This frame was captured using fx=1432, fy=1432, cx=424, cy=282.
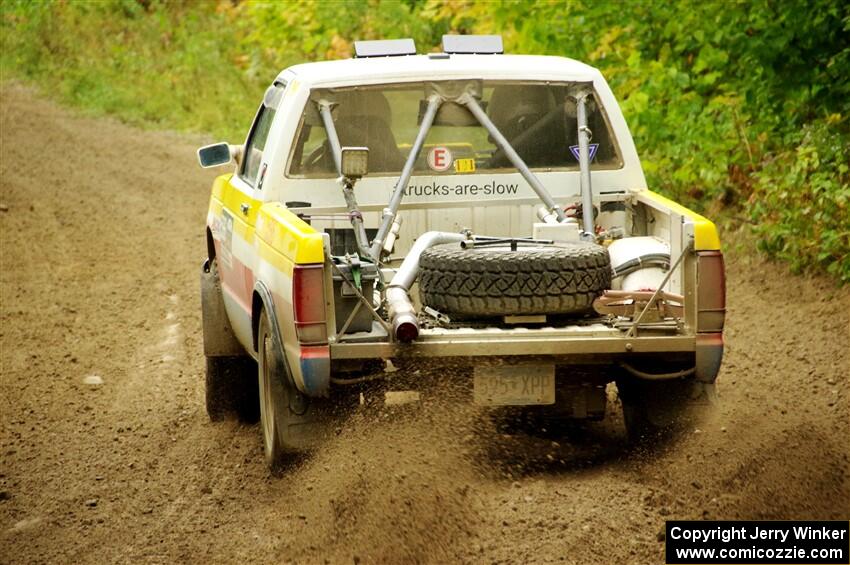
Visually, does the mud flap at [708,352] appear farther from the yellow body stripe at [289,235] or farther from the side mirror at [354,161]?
the side mirror at [354,161]

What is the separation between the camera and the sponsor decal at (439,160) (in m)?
6.96

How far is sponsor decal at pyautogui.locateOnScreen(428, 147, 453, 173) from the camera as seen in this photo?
696cm

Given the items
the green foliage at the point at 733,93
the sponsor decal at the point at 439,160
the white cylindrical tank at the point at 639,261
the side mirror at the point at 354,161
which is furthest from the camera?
the green foliage at the point at 733,93

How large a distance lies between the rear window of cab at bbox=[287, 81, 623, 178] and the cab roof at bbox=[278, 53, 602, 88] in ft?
0.16

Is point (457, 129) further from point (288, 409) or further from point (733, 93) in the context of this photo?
point (733, 93)

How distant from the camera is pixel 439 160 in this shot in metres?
6.96

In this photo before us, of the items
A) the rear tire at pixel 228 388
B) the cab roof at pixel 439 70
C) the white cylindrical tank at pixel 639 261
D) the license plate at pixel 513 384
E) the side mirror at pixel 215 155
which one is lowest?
the rear tire at pixel 228 388

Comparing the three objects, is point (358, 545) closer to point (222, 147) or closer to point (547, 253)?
point (547, 253)

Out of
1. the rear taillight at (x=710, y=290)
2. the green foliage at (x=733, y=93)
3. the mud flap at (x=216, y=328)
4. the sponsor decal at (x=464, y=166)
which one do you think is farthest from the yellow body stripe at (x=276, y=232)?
the green foliage at (x=733, y=93)

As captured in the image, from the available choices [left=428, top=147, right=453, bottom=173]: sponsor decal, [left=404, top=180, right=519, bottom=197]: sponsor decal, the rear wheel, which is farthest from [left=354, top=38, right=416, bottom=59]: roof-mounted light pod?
the rear wheel

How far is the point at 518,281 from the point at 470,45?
211 cm

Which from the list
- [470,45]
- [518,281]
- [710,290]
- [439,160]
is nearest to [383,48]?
[470,45]

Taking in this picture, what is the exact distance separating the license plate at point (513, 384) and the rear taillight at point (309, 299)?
68 centimetres

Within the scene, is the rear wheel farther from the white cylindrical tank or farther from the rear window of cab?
the white cylindrical tank
